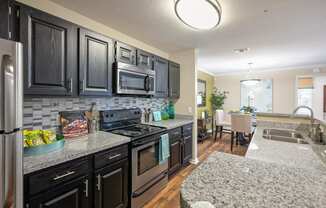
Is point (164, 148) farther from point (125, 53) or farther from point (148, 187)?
point (125, 53)

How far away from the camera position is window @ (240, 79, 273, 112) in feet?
18.5

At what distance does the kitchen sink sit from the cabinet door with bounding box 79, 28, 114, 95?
6.66ft

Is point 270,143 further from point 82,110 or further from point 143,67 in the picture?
point 82,110

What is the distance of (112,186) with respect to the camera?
1.63 m

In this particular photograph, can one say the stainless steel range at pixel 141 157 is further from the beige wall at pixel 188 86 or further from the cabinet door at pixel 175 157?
the beige wall at pixel 188 86

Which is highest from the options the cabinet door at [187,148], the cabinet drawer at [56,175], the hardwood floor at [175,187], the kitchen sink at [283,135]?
the kitchen sink at [283,135]

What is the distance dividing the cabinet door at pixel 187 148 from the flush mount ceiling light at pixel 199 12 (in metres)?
2.04

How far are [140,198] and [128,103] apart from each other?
1.41m

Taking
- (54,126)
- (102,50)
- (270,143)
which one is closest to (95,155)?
(54,126)

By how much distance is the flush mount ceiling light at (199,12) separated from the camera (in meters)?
1.33

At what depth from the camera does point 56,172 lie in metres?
1.19

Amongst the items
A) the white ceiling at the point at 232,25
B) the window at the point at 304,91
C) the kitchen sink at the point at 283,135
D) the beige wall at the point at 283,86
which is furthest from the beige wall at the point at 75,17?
the window at the point at 304,91

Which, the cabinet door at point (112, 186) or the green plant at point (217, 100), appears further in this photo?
the green plant at point (217, 100)

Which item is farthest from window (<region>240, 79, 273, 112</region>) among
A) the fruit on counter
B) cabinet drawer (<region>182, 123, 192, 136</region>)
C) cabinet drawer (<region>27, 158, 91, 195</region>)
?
the fruit on counter
